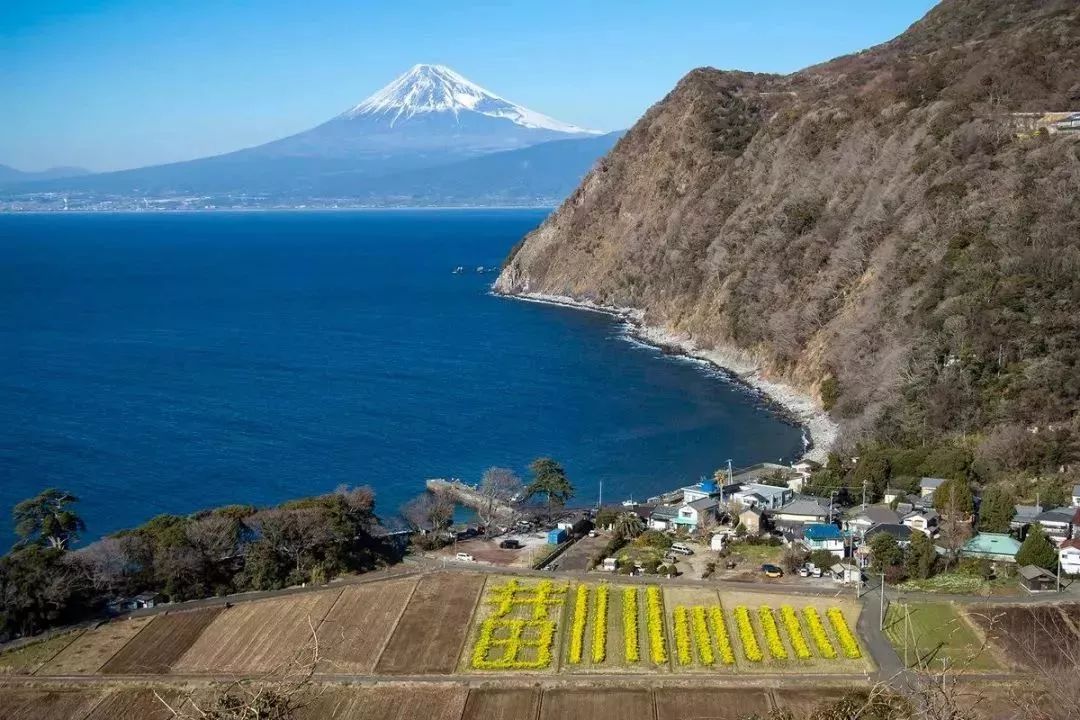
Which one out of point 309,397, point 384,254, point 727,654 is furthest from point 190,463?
point 384,254

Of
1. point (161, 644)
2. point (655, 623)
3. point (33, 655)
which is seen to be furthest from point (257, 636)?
point (655, 623)

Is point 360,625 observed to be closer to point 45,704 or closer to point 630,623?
point 630,623

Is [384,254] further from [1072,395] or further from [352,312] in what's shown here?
[1072,395]

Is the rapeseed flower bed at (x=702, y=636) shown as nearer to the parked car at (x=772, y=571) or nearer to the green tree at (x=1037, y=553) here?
the parked car at (x=772, y=571)

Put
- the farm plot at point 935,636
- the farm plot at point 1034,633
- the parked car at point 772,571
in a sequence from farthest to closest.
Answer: the parked car at point 772,571
the farm plot at point 935,636
the farm plot at point 1034,633

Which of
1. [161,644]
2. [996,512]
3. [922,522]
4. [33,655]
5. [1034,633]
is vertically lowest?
[33,655]

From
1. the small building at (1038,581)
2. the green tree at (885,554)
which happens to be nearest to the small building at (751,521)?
the green tree at (885,554)
